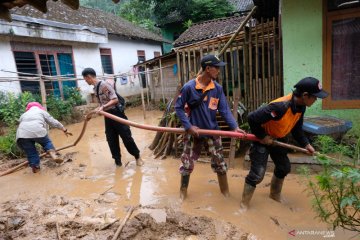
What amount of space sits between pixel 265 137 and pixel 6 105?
28.2 feet

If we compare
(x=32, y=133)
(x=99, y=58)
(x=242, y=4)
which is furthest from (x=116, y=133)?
(x=242, y=4)

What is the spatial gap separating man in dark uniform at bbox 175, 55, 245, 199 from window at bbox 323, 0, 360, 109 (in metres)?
2.76

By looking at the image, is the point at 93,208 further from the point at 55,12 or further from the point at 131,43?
the point at 131,43

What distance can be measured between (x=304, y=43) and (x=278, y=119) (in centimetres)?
290

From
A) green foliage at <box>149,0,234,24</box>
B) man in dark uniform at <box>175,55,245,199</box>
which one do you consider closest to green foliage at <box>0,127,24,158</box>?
man in dark uniform at <box>175,55,245,199</box>

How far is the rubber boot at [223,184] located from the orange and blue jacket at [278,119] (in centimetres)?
84

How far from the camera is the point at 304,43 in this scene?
17.2 feet

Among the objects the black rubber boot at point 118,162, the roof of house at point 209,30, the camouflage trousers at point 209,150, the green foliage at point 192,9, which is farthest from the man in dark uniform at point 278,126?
the green foliage at point 192,9

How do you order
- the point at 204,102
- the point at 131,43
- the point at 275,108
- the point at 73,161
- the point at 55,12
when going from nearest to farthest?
the point at 275,108, the point at 204,102, the point at 73,161, the point at 55,12, the point at 131,43

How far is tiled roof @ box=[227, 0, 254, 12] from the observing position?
70.5 feet

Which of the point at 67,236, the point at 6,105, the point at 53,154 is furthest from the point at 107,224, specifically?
the point at 6,105

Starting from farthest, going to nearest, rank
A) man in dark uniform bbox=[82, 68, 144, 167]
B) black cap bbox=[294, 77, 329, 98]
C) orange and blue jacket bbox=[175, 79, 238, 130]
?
man in dark uniform bbox=[82, 68, 144, 167]
orange and blue jacket bbox=[175, 79, 238, 130]
black cap bbox=[294, 77, 329, 98]

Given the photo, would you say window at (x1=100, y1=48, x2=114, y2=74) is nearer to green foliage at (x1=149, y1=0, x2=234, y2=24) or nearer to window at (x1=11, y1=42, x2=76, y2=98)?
window at (x1=11, y1=42, x2=76, y2=98)

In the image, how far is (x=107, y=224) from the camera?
3.33 metres
